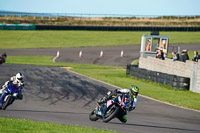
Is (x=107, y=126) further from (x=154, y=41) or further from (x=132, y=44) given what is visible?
(x=132, y=44)

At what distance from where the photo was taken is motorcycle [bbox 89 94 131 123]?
1252 cm

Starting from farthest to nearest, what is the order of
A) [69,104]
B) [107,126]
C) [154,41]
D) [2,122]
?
[154,41]
[69,104]
[107,126]
[2,122]

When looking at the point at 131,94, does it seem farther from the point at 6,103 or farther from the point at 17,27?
the point at 17,27

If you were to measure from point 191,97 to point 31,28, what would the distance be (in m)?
47.7

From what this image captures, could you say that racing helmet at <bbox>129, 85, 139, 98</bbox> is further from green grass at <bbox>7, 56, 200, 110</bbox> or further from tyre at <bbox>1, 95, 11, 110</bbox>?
green grass at <bbox>7, 56, 200, 110</bbox>

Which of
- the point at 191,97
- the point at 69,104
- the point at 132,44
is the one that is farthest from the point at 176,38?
the point at 69,104

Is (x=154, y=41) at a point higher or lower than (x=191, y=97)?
higher

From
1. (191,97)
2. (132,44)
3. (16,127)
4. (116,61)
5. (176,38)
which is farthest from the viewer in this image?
(176,38)

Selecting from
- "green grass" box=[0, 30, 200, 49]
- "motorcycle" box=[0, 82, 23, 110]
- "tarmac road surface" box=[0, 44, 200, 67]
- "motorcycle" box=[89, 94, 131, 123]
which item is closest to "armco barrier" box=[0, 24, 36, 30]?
"green grass" box=[0, 30, 200, 49]

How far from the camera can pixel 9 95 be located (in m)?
14.6

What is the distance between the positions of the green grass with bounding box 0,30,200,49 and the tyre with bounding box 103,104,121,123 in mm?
39425

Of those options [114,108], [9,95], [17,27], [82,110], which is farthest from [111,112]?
[17,27]

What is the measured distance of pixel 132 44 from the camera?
55312 mm

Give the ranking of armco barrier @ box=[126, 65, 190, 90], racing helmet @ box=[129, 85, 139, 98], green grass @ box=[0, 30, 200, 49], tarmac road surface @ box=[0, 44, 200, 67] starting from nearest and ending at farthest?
racing helmet @ box=[129, 85, 139, 98], armco barrier @ box=[126, 65, 190, 90], tarmac road surface @ box=[0, 44, 200, 67], green grass @ box=[0, 30, 200, 49]
